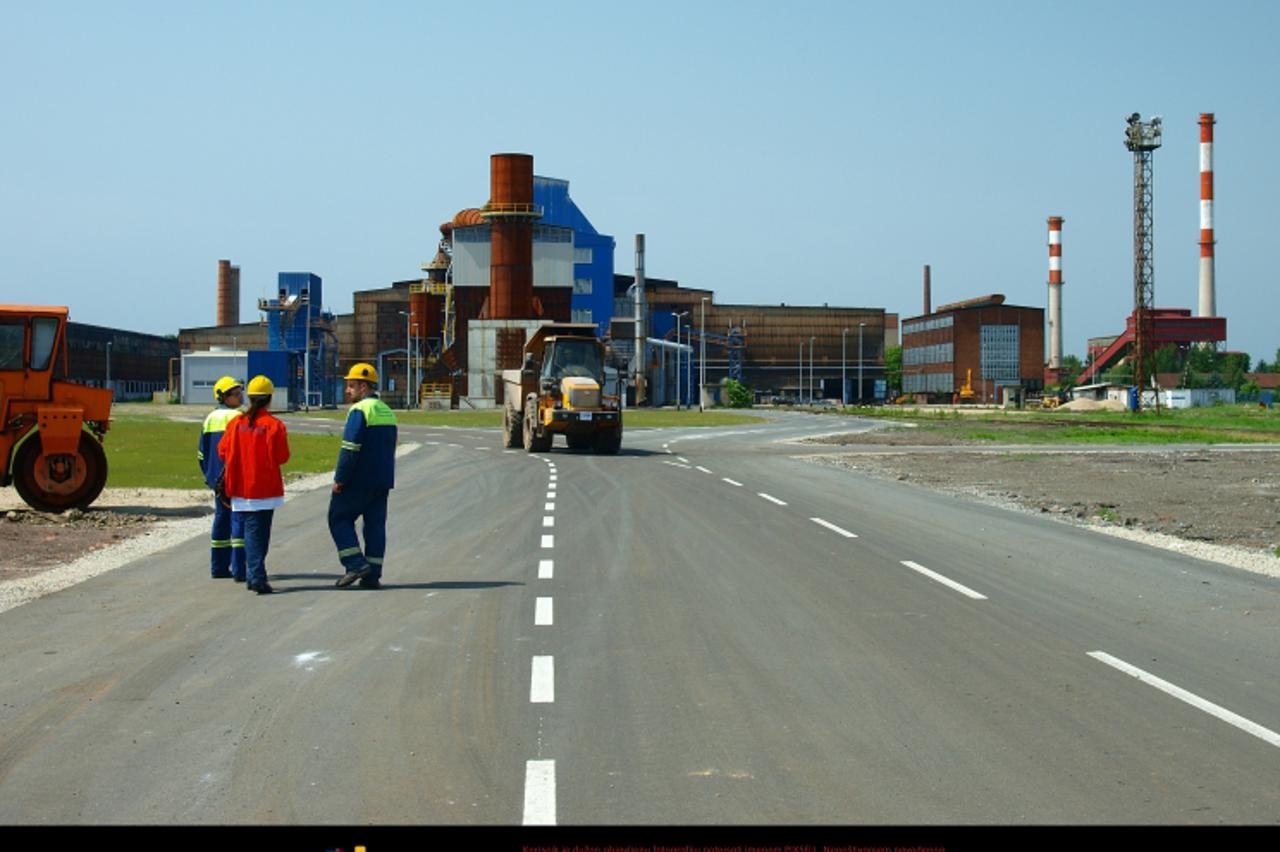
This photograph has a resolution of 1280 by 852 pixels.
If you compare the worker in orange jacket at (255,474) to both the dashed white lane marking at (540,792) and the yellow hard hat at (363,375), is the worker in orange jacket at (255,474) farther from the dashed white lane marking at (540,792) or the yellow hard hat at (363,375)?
the dashed white lane marking at (540,792)

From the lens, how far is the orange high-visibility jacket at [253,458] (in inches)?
427

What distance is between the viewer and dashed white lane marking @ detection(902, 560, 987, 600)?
→ 10.6 meters

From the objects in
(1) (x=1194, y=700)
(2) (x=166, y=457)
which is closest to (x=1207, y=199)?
(2) (x=166, y=457)

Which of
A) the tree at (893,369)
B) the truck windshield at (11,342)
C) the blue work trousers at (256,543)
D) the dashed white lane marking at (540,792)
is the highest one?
the tree at (893,369)

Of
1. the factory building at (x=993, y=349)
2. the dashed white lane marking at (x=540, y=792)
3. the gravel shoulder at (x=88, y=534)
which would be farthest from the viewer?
the factory building at (x=993, y=349)

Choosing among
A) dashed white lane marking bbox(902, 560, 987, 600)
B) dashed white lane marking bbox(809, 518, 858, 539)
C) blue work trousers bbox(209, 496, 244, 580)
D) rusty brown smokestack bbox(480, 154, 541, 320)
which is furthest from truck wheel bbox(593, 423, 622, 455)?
rusty brown smokestack bbox(480, 154, 541, 320)

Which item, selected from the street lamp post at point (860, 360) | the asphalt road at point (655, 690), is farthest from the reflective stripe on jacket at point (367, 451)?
the street lamp post at point (860, 360)

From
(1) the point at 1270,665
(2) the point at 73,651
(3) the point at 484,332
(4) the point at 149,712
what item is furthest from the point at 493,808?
(3) the point at 484,332

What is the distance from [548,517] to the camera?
17.2 m

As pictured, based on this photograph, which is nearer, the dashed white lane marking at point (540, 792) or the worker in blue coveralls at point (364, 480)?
the dashed white lane marking at point (540, 792)

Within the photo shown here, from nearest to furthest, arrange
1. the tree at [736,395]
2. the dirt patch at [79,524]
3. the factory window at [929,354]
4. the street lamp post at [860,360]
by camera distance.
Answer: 1. the dirt patch at [79,524]
2. the tree at [736,395]
3. the factory window at [929,354]
4. the street lamp post at [860,360]

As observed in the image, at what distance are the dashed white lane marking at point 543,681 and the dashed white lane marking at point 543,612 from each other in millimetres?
1177

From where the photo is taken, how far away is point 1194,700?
689cm

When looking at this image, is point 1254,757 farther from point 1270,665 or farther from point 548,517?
point 548,517
